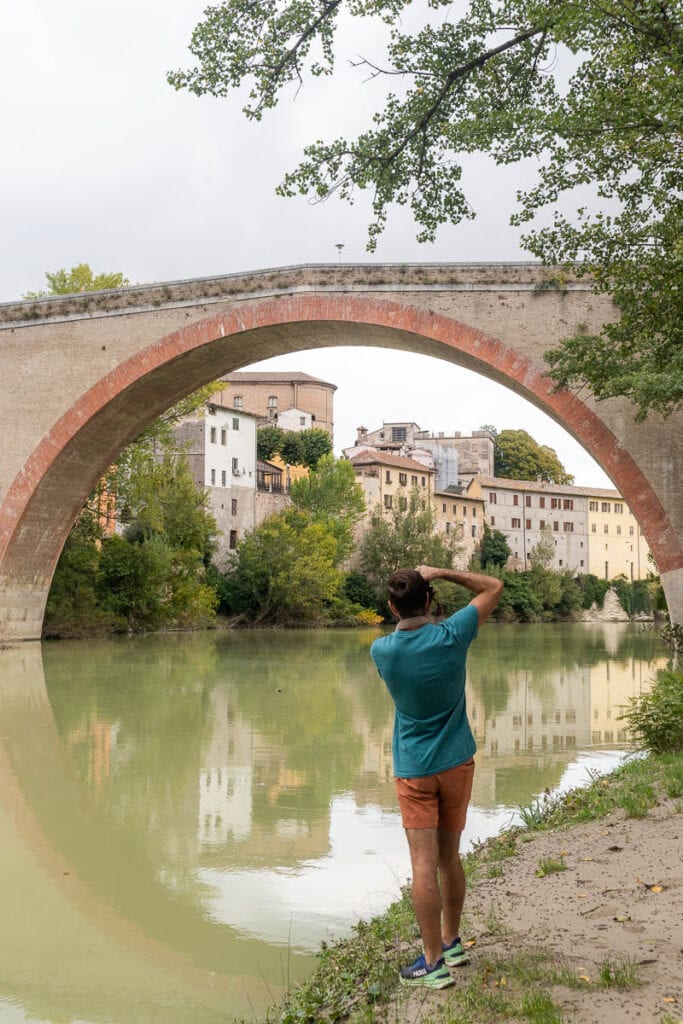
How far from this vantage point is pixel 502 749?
9.56 metres

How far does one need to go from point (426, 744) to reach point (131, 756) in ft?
19.5

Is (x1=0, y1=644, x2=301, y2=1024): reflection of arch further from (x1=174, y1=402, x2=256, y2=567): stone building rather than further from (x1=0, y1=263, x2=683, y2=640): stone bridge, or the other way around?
(x1=174, y1=402, x2=256, y2=567): stone building

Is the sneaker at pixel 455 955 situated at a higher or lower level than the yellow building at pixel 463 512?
lower

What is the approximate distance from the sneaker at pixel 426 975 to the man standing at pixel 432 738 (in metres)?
0.03

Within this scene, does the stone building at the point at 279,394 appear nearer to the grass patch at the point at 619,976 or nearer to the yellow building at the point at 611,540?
the yellow building at the point at 611,540

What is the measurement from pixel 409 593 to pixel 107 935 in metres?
2.17

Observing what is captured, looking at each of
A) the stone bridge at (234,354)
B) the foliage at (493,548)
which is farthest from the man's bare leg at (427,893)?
the foliage at (493,548)

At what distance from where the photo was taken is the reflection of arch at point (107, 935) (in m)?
3.91

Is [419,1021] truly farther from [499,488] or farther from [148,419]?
[499,488]

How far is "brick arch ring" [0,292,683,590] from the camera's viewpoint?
55.6 ft

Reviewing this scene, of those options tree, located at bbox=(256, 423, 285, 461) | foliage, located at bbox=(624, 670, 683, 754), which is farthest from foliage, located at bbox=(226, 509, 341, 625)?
foliage, located at bbox=(624, 670, 683, 754)

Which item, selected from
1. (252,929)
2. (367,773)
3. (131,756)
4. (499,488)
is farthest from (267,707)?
(499,488)

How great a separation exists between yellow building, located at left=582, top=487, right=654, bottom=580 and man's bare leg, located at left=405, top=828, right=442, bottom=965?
6805 centimetres

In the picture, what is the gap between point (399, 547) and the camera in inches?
1842
